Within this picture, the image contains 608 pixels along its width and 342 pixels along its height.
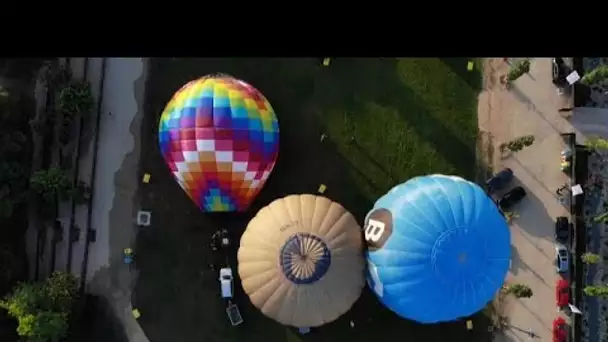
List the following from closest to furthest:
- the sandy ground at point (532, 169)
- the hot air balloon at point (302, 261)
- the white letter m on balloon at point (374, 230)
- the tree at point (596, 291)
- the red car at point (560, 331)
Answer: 1. the hot air balloon at point (302, 261)
2. the white letter m on balloon at point (374, 230)
3. the tree at point (596, 291)
4. the red car at point (560, 331)
5. the sandy ground at point (532, 169)

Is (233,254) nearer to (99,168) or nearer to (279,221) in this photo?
(279,221)

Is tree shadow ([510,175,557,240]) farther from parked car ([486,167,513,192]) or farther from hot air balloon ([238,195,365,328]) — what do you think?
hot air balloon ([238,195,365,328])

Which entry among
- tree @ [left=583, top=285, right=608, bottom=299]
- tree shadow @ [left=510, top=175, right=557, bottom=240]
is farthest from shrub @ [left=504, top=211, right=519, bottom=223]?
tree @ [left=583, top=285, right=608, bottom=299]

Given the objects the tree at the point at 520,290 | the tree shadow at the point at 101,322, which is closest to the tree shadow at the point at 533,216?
the tree at the point at 520,290

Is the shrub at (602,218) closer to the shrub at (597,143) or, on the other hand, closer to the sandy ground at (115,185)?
the shrub at (597,143)

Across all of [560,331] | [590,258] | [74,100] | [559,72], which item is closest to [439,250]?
[590,258]
